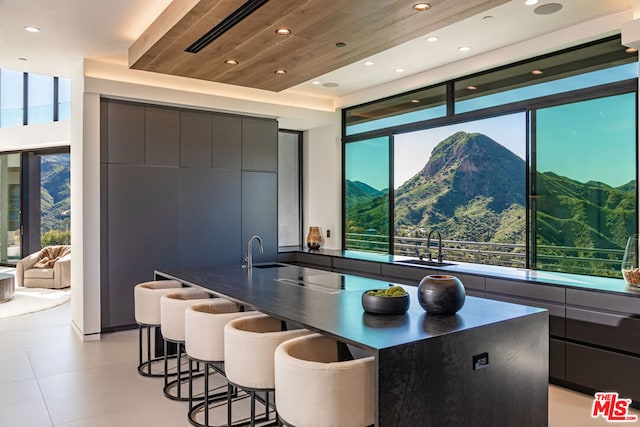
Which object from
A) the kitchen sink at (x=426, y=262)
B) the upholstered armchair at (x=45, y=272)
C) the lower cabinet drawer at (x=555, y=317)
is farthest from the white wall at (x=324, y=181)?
the upholstered armchair at (x=45, y=272)

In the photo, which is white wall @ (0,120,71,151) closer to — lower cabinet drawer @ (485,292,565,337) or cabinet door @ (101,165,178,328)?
cabinet door @ (101,165,178,328)

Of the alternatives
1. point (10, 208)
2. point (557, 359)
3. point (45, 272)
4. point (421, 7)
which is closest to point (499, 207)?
point (557, 359)

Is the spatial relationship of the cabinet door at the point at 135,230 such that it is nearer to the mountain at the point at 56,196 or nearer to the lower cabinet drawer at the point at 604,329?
the lower cabinet drawer at the point at 604,329

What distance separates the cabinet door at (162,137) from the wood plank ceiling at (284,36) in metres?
0.95

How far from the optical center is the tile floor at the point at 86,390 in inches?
126

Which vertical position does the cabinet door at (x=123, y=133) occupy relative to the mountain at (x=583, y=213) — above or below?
above

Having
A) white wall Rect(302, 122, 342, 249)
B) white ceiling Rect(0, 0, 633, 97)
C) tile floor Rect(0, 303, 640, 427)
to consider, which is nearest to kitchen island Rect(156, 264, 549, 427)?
tile floor Rect(0, 303, 640, 427)

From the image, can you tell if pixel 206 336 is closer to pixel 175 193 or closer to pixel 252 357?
pixel 252 357

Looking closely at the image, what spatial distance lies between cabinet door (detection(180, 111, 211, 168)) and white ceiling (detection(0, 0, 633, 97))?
3.22ft

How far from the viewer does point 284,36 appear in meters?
3.71

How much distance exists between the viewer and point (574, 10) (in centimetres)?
387

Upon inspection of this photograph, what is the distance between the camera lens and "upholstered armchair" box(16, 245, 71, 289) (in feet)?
27.1

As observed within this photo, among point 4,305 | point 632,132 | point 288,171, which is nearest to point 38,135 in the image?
point 4,305

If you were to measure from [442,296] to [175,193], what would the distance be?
4051mm
